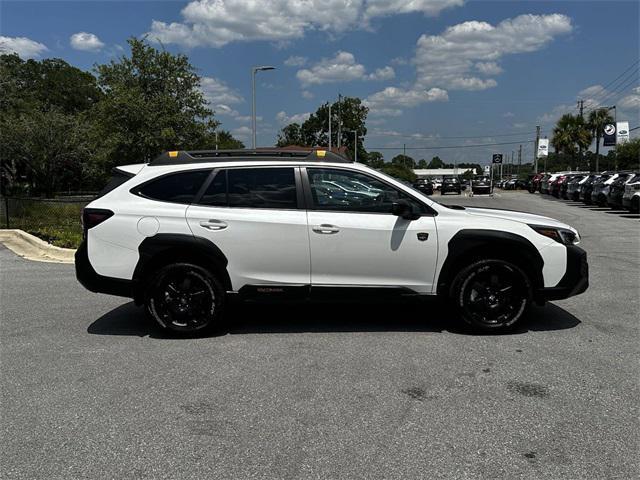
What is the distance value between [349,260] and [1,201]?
1341 centimetres

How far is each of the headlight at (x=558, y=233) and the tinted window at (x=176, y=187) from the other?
3260mm

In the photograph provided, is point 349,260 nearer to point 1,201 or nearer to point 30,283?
point 30,283

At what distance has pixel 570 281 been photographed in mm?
5273

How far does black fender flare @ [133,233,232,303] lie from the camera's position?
517cm

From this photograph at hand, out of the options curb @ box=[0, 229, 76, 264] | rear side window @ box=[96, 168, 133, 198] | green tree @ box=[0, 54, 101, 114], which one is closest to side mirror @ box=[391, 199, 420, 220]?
rear side window @ box=[96, 168, 133, 198]

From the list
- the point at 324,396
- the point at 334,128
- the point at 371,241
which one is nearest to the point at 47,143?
the point at 371,241

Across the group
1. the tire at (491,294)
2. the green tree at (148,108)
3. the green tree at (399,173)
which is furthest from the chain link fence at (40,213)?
the green tree at (399,173)

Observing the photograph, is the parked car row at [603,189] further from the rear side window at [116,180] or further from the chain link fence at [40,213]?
the rear side window at [116,180]

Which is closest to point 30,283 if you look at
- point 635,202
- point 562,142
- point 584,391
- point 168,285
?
point 168,285

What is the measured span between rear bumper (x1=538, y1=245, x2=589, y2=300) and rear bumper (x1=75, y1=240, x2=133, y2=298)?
3999 millimetres

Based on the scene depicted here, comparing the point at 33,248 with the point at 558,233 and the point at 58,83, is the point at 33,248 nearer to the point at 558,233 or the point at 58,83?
the point at 558,233

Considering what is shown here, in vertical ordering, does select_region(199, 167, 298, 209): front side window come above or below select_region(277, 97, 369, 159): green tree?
below

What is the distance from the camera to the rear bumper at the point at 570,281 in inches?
207

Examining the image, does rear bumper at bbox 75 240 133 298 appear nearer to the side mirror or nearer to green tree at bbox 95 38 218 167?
the side mirror
